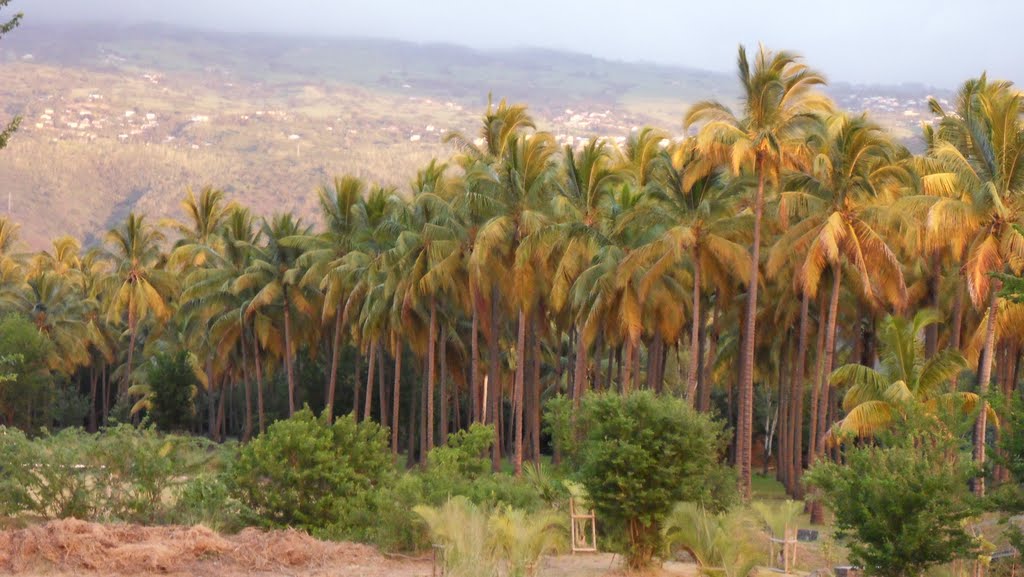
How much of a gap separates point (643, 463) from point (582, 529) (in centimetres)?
291

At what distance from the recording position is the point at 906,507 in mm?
21281

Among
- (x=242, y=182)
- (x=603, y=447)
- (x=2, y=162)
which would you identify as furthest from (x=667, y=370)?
(x=2, y=162)

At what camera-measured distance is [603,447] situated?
2478 centimetres

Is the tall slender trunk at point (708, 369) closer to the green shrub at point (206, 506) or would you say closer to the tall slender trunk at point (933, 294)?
the tall slender trunk at point (933, 294)

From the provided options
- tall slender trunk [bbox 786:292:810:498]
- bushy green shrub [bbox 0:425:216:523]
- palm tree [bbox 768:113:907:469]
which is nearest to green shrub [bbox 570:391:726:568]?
bushy green shrub [bbox 0:425:216:523]

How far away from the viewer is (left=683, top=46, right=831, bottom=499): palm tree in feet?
124

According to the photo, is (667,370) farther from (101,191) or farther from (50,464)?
(101,191)

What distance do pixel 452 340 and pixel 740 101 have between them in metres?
22.8

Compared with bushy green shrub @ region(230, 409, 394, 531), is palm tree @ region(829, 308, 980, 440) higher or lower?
higher

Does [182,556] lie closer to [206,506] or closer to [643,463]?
[206,506]

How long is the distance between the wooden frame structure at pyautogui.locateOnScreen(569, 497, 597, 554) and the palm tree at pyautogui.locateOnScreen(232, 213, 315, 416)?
1307 inches

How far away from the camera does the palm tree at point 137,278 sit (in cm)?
7056

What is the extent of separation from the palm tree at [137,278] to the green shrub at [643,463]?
50295mm

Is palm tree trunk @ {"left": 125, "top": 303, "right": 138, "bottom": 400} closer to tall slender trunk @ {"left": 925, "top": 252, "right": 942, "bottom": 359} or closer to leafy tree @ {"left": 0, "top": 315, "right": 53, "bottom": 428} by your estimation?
leafy tree @ {"left": 0, "top": 315, "right": 53, "bottom": 428}
